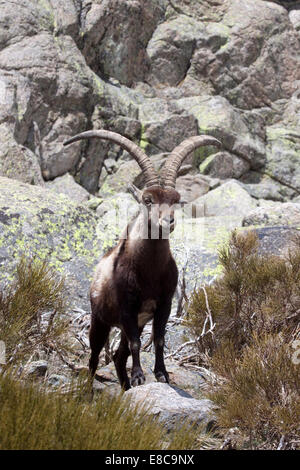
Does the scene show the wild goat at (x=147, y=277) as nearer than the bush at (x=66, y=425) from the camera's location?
No

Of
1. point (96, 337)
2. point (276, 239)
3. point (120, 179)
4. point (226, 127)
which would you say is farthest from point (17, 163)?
point (226, 127)

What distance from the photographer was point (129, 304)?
4.94 meters

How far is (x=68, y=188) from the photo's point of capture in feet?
63.0

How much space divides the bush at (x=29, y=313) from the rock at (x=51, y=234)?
1960 millimetres

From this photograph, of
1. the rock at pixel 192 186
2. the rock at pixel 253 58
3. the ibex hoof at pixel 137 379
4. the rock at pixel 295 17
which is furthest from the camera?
the rock at pixel 295 17

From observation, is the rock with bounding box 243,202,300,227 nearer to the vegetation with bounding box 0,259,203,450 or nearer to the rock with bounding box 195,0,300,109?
the vegetation with bounding box 0,259,203,450

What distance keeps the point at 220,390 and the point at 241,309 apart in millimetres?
2031

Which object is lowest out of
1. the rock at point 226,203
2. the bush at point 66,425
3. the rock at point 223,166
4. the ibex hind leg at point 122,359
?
the ibex hind leg at point 122,359

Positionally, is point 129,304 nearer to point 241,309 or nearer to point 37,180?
point 241,309

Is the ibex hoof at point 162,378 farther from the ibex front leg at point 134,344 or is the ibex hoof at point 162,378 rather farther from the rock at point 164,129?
the rock at point 164,129

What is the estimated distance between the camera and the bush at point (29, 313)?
4512mm

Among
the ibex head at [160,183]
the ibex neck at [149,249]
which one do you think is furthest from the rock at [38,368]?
the ibex head at [160,183]

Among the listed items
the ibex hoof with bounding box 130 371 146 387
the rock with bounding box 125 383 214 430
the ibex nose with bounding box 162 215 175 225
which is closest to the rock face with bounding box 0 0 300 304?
the ibex nose with bounding box 162 215 175 225

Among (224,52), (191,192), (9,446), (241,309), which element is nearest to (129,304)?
(241,309)
